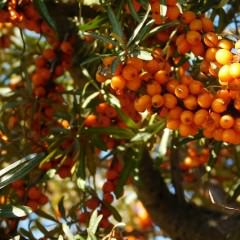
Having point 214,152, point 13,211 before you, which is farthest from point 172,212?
point 13,211

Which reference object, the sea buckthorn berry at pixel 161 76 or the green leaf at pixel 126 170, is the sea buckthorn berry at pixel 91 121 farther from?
the sea buckthorn berry at pixel 161 76

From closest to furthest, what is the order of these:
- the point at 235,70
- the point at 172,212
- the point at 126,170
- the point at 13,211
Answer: the point at 235,70
the point at 13,211
the point at 126,170
the point at 172,212

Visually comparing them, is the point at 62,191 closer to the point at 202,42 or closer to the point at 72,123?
the point at 72,123

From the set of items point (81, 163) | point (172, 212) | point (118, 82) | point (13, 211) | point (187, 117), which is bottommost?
point (172, 212)

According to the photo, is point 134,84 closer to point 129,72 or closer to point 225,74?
point 129,72

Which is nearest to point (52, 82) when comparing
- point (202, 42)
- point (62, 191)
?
point (202, 42)

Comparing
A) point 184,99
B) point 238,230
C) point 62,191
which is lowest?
point 62,191

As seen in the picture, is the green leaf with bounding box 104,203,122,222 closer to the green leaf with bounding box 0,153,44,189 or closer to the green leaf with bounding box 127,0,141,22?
the green leaf with bounding box 0,153,44,189
